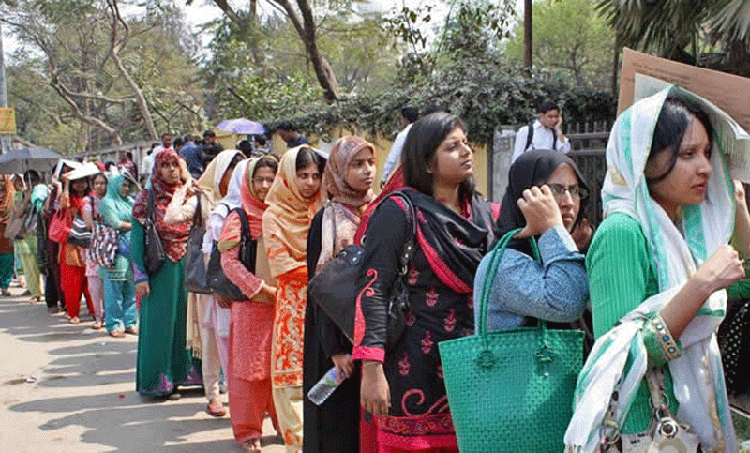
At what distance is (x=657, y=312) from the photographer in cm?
219

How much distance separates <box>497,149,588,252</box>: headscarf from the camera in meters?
2.64

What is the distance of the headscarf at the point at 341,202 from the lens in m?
4.03

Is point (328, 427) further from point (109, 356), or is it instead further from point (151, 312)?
point (109, 356)

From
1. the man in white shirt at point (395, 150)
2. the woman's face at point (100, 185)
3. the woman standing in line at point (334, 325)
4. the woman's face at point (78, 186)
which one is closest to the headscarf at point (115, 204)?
the woman's face at point (100, 185)

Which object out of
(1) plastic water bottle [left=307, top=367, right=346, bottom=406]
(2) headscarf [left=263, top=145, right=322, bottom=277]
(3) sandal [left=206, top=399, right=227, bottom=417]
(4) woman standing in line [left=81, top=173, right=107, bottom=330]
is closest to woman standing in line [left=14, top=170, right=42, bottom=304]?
(4) woman standing in line [left=81, top=173, right=107, bottom=330]

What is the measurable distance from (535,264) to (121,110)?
40.6m

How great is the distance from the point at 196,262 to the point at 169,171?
3.52 feet

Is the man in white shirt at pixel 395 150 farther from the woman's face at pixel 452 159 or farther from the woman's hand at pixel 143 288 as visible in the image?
the woman's face at pixel 452 159

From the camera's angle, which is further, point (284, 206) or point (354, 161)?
point (284, 206)

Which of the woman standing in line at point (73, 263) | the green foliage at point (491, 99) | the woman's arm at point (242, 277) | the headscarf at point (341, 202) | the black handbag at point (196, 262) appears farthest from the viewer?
the woman standing in line at point (73, 263)

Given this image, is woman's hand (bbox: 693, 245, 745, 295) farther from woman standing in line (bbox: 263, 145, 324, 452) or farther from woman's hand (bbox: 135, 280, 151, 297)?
woman's hand (bbox: 135, 280, 151, 297)

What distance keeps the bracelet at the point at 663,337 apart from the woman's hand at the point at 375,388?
112 centimetres

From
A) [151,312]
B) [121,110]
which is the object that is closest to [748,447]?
[151,312]

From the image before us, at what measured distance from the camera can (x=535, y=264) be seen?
8.27 ft
